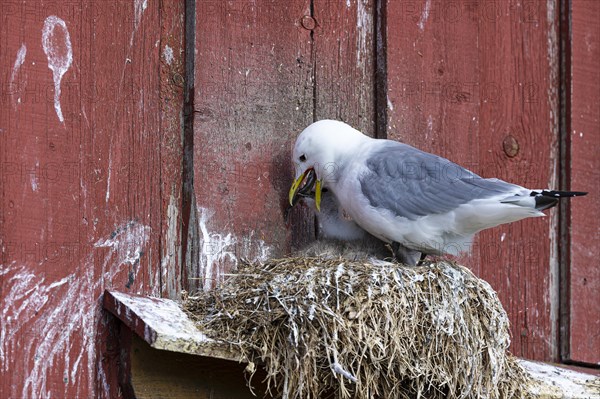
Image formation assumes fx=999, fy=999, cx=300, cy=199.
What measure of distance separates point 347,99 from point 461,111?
46 cm

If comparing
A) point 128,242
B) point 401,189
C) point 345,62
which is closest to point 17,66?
point 128,242

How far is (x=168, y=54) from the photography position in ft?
10.3

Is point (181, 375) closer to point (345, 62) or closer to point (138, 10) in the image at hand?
point (138, 10)

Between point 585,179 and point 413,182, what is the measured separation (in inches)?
36.8

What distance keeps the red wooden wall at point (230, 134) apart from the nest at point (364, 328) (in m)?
0.28

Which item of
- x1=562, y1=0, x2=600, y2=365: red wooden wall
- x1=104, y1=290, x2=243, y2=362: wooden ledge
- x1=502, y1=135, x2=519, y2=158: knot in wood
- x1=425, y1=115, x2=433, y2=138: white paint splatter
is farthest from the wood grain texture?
x1=562, y1=0, x2=600, y2=365: red wooden wall

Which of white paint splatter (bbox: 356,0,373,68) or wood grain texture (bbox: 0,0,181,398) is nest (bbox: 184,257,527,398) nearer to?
wood grain texture (bbox: 0,0,181,398)

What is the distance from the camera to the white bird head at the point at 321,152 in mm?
3256

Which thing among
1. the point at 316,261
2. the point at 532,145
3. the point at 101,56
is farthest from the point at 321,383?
the point at 532,145

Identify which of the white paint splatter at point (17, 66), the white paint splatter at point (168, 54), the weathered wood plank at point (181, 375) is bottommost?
the weathered wood plank at point (181, 375)

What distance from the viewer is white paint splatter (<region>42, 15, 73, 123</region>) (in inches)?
114

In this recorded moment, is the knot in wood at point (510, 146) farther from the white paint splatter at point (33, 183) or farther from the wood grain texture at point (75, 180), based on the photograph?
the white paint splatter at point (33, 183)

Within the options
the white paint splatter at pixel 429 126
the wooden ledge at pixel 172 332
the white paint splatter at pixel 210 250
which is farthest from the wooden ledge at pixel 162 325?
the white paint splatter at pixel 429 126

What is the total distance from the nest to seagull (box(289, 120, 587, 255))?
0.78 ft
